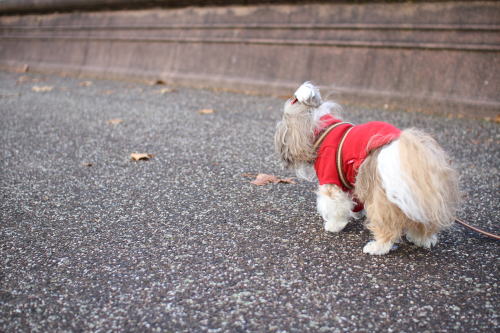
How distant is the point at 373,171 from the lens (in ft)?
7.96

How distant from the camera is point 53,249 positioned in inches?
103

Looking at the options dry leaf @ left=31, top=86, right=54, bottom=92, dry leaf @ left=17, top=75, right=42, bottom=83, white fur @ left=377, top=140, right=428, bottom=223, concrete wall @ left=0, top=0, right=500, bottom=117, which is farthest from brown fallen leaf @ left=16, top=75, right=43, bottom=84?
white fur @ left=377, top=140, right=428, bottom=223

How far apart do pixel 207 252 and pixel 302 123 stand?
3.06 ft

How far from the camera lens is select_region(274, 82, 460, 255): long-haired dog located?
7.26 ft

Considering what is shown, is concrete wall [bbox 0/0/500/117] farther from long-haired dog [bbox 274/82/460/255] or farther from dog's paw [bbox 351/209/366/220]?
long-haired dog [bbox 274/82/460/255]

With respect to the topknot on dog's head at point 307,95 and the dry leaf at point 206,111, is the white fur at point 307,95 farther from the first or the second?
the dry leaf at point 206,111

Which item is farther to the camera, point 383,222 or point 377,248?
point 377,248

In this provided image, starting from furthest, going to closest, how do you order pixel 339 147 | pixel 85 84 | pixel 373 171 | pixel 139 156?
1. pixel 85 84
2. pixel 139 156
3. pixel 339 147
4. pixel 373 171

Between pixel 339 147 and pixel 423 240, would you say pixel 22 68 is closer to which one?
pixel 339 147

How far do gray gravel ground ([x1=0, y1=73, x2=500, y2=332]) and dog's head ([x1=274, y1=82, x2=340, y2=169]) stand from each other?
48cm

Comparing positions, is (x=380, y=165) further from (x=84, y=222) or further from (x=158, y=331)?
(x=84, y=222)

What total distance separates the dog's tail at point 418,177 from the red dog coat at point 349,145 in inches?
5.5

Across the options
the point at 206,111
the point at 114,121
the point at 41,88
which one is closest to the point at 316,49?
the point at 206,111

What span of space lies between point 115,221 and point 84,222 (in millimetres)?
194
